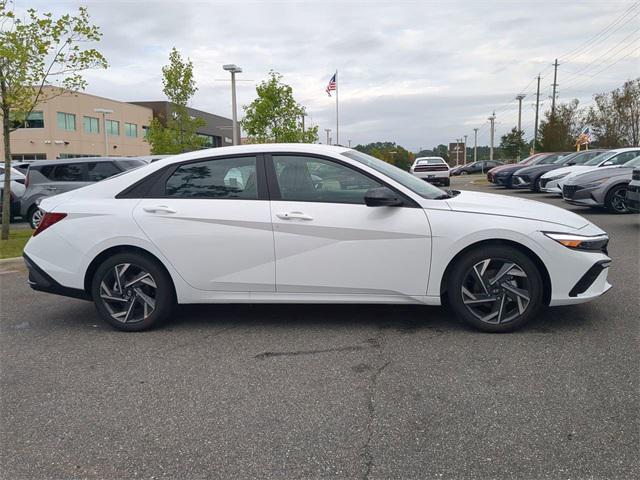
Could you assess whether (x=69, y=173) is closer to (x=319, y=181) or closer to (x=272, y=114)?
(x=319, y=181)

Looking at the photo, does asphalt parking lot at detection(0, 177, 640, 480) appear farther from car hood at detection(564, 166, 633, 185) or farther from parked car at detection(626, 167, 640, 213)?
car hood at detection(564, 166, 633, 185)

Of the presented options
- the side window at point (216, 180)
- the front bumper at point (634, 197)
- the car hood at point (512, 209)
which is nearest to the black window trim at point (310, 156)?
the side window at point (216, 180)

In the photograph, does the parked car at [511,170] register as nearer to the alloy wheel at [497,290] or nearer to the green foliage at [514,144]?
the alloy wheel at [497,290]

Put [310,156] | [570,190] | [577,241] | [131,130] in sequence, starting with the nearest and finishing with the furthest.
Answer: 1. [577,241]
2. [310,156]
3. [570,190]
4. [131,130]

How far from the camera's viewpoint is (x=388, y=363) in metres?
3.90

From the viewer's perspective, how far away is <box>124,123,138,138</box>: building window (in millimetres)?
65750

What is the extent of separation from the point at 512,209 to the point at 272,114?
2482 cm

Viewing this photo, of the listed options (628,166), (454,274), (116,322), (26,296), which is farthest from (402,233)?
(628,166)

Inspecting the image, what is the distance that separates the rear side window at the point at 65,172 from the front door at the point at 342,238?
9085 millimetres

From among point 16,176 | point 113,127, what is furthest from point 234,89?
point 113,127

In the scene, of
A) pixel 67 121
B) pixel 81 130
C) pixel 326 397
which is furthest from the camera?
pixel 81 130

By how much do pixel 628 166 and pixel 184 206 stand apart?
11.1 metres

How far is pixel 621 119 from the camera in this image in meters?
40.7

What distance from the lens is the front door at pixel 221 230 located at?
4.61 m
